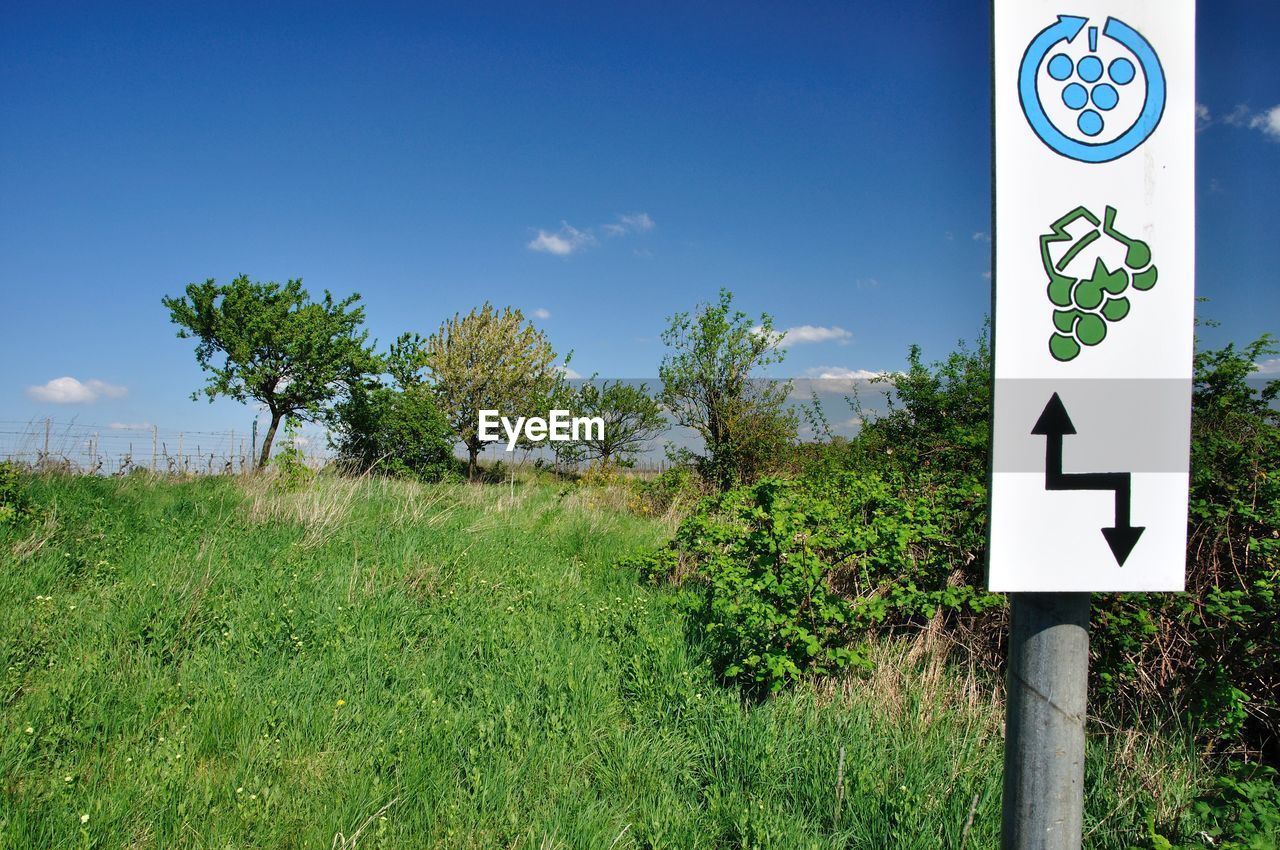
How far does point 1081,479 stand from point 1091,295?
0.40 meters

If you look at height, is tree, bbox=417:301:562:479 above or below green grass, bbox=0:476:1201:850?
above

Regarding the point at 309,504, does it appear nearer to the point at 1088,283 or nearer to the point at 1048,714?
the point at 1048,714

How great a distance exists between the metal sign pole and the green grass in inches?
58.7

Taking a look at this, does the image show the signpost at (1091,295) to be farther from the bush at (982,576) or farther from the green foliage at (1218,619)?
the green foliage at (1218,619)

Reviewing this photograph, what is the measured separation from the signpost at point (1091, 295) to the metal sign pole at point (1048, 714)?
58 millimetres

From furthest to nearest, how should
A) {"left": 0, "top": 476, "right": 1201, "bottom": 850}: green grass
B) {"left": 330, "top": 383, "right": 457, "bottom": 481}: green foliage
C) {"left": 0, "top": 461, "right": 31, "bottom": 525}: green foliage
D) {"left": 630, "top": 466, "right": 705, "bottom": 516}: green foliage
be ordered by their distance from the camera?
1. {"left": 330, "top": 383, "right": 457, "bottom": 481}: green foliage
2. {"left": 630, "top": 466, "right": 705, "bottom": 516}: green foliage
3. {"left": 0, "top": 461, "right": 31, "bottom": 525}: green foliage
4. {"left": 0, "top": 476, "right": 1201, "bottom": 850}: green grass

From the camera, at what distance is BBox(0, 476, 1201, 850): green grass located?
2953mm

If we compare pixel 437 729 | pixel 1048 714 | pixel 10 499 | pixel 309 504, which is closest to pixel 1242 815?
pixel 1048 714

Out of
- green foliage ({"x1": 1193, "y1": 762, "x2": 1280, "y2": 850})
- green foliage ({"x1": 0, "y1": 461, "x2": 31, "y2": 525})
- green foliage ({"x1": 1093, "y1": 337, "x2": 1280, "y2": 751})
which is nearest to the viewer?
green foliage ({"x1": 1193, "y1": 762, "x2": 1280, "y2": 850})

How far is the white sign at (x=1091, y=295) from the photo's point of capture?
1499mm

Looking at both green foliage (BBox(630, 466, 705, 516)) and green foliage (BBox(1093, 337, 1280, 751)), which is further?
green foliage (BBox(630, 466, 705, 516))

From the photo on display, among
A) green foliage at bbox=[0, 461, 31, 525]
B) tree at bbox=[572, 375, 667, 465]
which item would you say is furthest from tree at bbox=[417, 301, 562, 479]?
green foliage at bbox=[0, 461, 31, 525]

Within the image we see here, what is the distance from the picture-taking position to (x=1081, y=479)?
4.97 ft

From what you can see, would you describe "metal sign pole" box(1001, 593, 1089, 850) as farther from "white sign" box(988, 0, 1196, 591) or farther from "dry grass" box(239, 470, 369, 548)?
"dry grass" box(239, 470, 369, 548)
